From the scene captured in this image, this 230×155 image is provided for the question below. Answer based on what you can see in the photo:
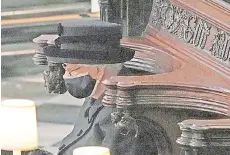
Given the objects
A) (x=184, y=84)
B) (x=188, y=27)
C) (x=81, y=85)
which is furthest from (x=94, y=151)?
(x=188, y=27)

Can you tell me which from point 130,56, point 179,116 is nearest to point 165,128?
point 179,116

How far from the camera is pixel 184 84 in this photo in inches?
49.5

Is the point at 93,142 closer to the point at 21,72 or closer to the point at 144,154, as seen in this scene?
the point at 144,154

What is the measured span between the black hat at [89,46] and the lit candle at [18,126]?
0.13 m

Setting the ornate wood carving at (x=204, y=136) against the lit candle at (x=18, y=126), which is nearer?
the ornate wood carving at (x=204, y=136)

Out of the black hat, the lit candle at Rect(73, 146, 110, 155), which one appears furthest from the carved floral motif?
the lit candle at Rect(73, 146, 110, 155)

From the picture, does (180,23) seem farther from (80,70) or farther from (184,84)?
(184,84)

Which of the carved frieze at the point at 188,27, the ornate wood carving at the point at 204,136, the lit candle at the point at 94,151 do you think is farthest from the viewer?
the carved frieze at the point at 188,27

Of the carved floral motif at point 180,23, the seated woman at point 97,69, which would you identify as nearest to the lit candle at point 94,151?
the seated woman at point 97,69

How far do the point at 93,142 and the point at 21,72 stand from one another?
11.0 ft

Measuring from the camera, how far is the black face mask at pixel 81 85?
1545 millimetres

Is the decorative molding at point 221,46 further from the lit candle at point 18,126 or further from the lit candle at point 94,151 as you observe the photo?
the lit candle at point 18,126

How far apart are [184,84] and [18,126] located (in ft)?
1.47

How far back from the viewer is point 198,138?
1064 mm
